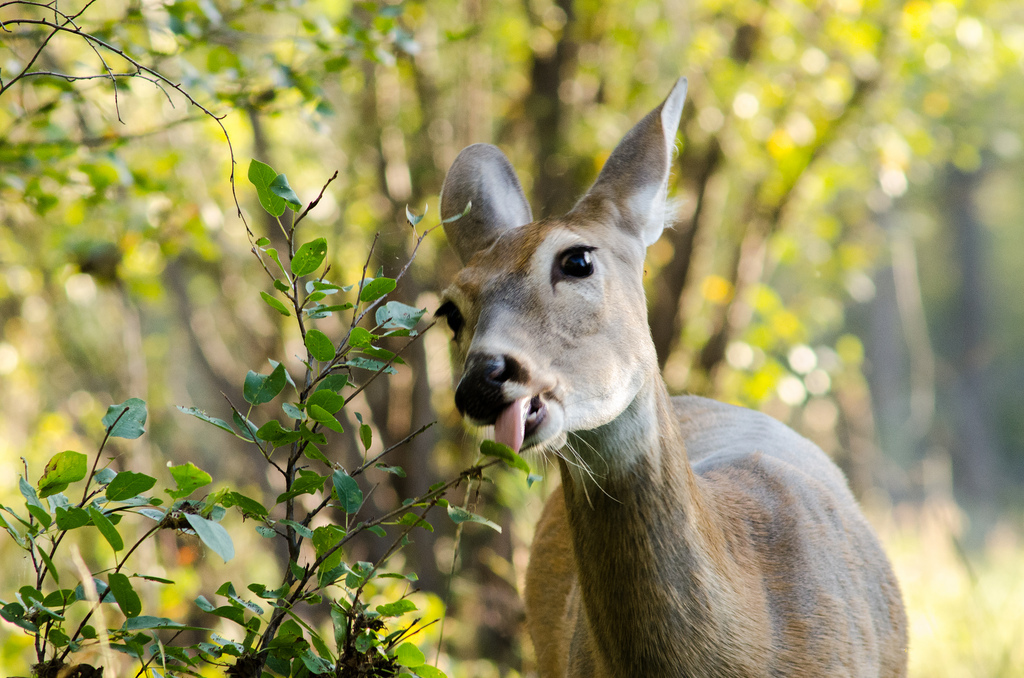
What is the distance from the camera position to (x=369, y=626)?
7.34ft

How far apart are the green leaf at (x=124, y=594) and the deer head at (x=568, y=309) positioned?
0.80 metres

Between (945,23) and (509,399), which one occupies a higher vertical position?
(945,23)

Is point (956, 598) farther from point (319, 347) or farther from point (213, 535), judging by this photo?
point (213, 535)

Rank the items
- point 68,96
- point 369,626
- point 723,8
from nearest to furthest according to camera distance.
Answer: point 369,626 < point 68,96 < point 723,8

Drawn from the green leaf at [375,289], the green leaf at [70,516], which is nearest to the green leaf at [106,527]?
the green leaf at [70,516]

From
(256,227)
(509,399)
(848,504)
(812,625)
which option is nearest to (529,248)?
(509,399)

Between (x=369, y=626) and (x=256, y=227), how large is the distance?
5981 mm

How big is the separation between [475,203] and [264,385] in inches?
55.8

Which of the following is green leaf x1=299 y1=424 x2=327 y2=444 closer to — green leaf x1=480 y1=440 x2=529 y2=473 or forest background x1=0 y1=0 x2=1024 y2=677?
green leaf x1=480 y1=440 x2=529 y2=473

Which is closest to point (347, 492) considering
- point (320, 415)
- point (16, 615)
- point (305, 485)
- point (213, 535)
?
point (305, 485)

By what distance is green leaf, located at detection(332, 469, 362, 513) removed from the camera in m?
2.18

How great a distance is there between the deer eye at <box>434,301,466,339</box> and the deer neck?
478 millimetres

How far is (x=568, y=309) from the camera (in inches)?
102

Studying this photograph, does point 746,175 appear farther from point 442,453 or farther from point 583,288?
point 583,288
